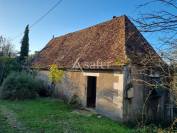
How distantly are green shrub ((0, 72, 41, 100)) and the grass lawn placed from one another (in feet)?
9.82

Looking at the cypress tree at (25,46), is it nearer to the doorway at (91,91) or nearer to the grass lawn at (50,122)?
the doorway at (91,91)

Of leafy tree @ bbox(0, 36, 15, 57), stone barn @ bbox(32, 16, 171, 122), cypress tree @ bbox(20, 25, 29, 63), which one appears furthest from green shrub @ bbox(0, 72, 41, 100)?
leafy tree @ bbox(0, 36, 15, 57)

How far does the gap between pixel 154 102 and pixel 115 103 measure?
7.18 feet

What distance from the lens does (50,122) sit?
9203 mm

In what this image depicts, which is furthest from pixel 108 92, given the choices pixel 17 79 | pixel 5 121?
pixel 17 79

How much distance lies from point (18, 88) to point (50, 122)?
6914 millimetres

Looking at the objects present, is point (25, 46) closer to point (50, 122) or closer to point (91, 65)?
point (91, 65)

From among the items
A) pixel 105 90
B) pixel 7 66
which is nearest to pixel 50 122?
pixel 105 90

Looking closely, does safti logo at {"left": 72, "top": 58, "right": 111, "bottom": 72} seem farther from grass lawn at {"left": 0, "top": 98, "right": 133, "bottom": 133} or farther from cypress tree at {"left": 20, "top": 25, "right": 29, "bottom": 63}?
cypress tree at {"left": 20, "top": 25, "right": 29, "bottom": 63}

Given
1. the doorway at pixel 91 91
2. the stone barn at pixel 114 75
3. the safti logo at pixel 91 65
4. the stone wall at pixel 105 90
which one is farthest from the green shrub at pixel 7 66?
the safti logo at pixel 91 65

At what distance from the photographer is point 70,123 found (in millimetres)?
9281

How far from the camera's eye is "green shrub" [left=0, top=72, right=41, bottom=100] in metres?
15.1

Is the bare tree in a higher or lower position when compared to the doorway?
higher

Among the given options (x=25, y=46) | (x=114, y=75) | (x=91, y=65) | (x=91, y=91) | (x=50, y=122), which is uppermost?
(x=25, y=46)
